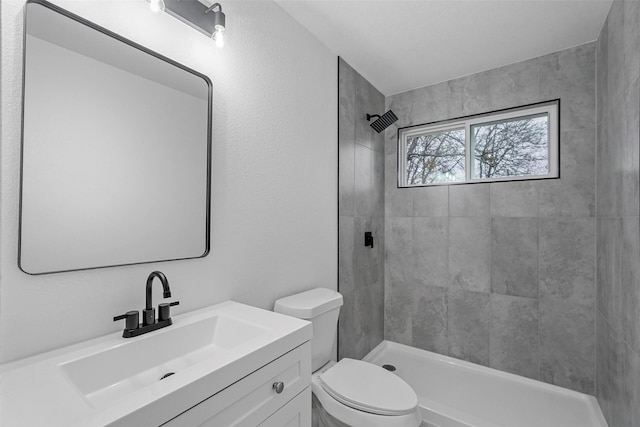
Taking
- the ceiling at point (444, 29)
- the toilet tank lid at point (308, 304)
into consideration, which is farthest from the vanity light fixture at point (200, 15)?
the toilet tank lid at point (308, 304)

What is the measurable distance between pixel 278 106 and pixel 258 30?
1.27 feet

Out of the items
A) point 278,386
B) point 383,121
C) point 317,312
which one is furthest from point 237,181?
point 383,121

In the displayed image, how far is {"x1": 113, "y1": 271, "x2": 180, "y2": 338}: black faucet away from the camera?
3.31 feet

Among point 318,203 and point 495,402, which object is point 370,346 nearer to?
point 495,402

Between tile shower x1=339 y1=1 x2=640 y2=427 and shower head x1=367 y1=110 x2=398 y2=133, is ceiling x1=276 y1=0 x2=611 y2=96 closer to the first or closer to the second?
tile shower x1=339 y1=1 x2=640 y2=427

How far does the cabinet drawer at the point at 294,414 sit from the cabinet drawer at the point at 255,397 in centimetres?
2

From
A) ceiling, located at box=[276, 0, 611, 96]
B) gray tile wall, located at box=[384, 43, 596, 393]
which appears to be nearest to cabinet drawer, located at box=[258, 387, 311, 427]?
gray tile wall, located at box=[384, 43, 596, 393]

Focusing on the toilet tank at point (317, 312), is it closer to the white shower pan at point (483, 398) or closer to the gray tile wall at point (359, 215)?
the gray tile wall at point (359, 215)

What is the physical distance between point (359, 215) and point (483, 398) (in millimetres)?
1533

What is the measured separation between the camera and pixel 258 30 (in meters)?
1.59

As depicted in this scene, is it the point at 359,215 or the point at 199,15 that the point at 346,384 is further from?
the point at 199,15

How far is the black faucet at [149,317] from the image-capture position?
1.01 metres

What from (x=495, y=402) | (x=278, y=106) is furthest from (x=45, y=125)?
(x=495, y=402)

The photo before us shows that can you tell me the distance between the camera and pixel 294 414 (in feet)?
3.54
